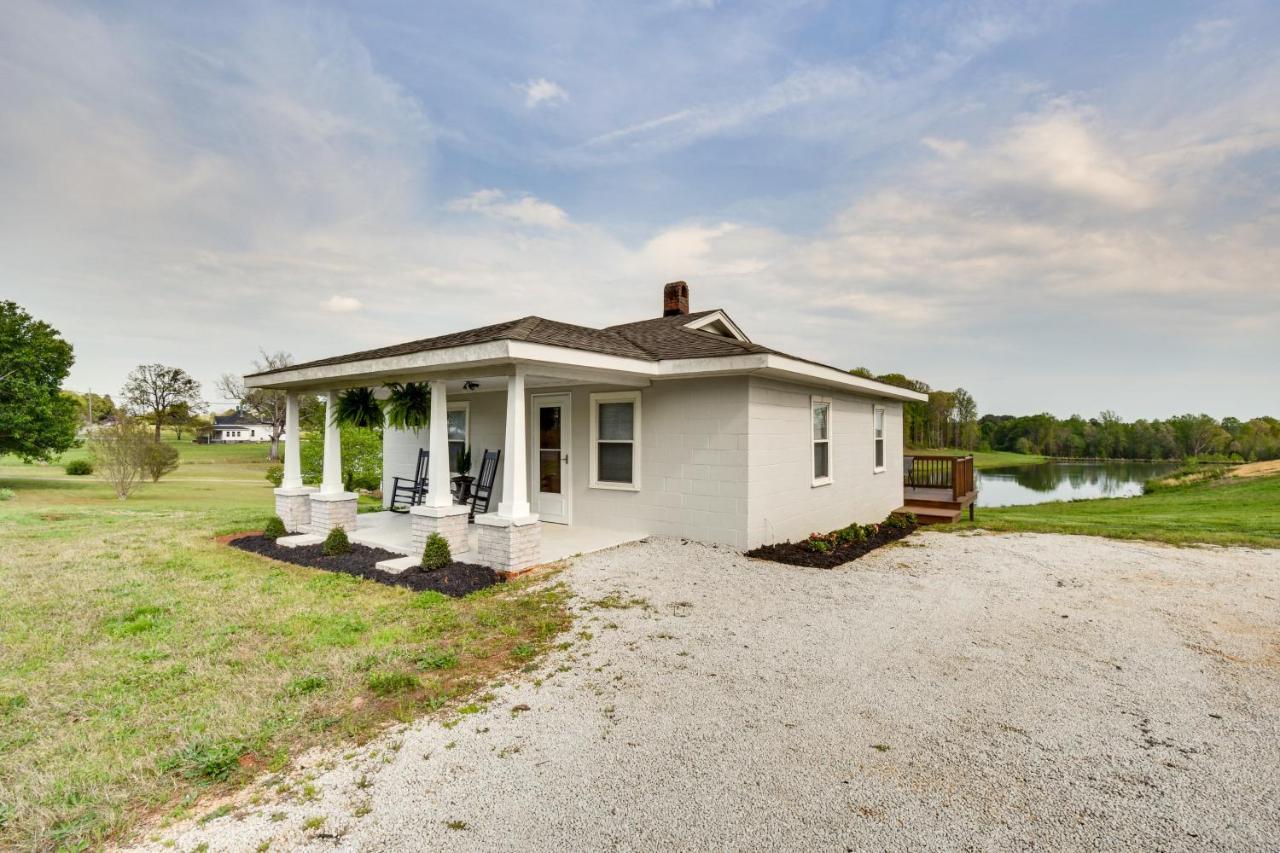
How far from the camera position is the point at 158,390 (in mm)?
39469

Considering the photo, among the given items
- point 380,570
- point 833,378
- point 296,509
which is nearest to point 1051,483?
point 833,378

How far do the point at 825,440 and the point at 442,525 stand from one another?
5676mm

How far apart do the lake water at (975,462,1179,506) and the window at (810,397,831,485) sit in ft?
53.5

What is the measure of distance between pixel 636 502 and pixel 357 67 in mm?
8240

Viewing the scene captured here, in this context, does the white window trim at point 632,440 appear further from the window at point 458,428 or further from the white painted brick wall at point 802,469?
the window at point 458,428

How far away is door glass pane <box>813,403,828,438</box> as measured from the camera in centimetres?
818

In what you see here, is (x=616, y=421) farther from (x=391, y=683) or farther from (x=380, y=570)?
(x=391, y=683)

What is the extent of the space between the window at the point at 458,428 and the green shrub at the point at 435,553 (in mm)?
3769

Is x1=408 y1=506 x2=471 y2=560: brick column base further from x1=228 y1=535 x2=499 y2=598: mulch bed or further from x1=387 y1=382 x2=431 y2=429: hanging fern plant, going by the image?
x1=387 y1=382 x2=431 y2=429: hanging fern plant

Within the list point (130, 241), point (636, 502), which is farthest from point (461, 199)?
point (636, 502)

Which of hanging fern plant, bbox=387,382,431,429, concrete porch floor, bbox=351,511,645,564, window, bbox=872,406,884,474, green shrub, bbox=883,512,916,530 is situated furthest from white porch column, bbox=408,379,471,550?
window, bbox=872,406,884,474

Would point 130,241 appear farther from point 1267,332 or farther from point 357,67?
point 1267,332

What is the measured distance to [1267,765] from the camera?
241cm

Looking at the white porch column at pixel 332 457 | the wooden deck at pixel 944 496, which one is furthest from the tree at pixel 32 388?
the wooden deck at pixel 944 496
